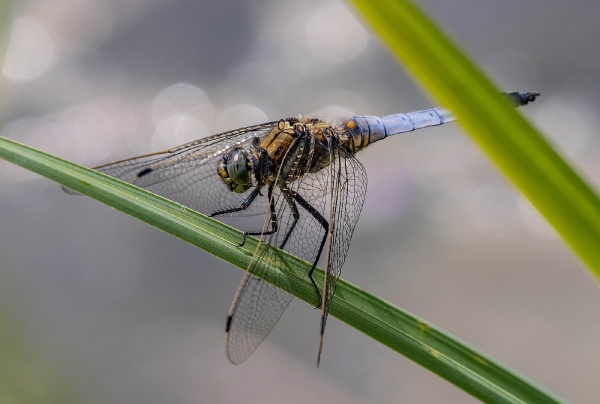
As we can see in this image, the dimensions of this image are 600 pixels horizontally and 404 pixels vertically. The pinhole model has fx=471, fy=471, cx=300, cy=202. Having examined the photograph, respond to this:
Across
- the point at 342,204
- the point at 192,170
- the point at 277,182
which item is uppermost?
the point at 192,170

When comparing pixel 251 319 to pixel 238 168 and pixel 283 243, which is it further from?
pixel 238 168

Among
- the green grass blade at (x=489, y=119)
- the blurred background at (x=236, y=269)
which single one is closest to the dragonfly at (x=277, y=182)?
the green grass blade at (x=489, y=119)

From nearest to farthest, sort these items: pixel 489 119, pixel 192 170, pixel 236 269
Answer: pixel 489 119
pixel 192 170
pixel 236 269

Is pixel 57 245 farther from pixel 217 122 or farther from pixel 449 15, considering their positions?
pixel 449 15

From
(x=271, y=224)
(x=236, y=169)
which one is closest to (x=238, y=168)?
(x=236, y=169)

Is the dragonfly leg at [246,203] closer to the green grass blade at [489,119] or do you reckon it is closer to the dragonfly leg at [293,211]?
the dragonfly leg at [293,211]

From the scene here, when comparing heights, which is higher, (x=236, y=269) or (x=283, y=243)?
(x=236, y=269)

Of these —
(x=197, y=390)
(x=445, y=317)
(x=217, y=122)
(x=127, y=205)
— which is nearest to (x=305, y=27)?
(x=217, y=122)
